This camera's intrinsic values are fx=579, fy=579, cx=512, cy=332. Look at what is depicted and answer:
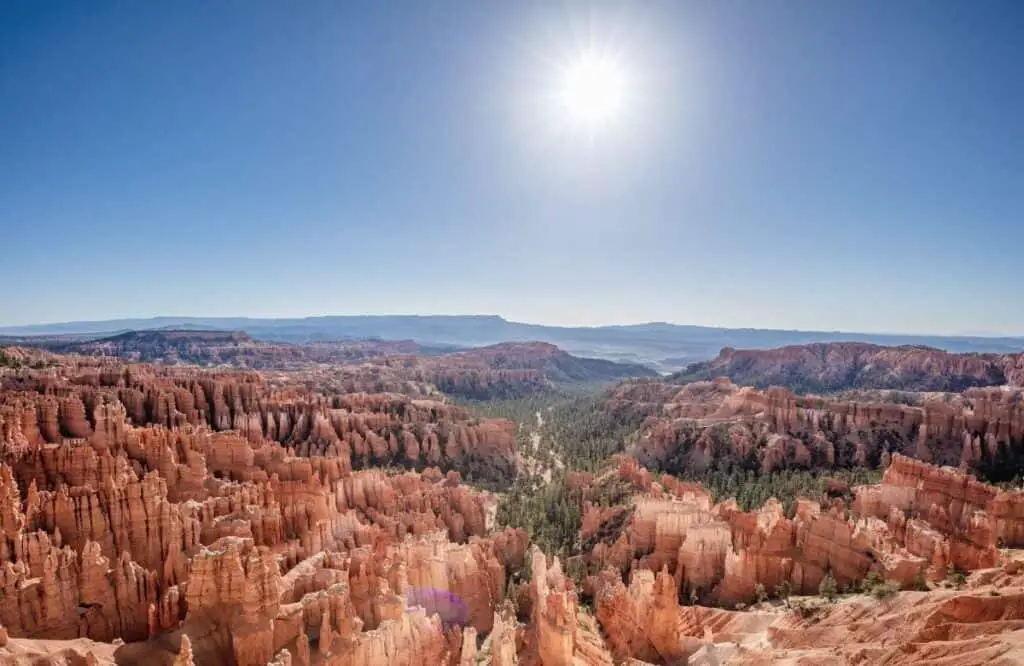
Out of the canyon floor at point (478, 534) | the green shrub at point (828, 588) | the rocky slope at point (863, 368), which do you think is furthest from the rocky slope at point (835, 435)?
the rocky slope at point (863, 368)

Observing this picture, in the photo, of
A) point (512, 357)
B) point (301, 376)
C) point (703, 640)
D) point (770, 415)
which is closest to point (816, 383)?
point (770, 415)

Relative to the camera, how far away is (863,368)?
108 m

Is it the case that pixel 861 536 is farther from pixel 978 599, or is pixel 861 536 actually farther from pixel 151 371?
pixel 151 371

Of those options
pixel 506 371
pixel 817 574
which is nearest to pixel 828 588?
pixel 817 574

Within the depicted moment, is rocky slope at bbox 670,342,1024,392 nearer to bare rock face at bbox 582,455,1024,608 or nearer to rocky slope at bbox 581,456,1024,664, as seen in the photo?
bare rock face at bbox 582,455,1024,608

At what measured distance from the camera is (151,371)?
59.9 m

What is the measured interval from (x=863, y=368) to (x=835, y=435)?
62161mm

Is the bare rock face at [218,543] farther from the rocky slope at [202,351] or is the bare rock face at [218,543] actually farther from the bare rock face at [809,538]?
the rocky slope at [202,351]

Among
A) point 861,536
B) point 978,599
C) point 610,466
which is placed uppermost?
point 978,599

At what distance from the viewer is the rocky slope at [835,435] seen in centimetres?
4962

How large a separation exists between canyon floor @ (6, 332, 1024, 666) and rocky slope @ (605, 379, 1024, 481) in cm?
29

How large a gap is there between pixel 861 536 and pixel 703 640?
9460mm

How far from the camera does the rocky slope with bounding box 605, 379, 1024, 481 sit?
49.6 metres

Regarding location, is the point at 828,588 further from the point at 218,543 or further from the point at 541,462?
the point at 541,462
